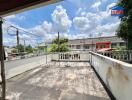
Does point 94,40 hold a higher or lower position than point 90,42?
higher

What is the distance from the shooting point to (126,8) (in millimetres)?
13484

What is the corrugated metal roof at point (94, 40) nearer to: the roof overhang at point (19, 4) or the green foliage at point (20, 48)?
the green foliage at point (20, 48)

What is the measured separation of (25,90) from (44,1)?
3.18m

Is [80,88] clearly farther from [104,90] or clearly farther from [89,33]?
[89,33]

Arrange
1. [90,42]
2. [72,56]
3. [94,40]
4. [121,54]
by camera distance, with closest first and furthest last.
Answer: [121,54], [72,56], [90,42], [94,40]

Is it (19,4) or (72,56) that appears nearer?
(19,4)

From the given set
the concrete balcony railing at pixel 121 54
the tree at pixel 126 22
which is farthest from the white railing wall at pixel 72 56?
the tree at pixel 126 22

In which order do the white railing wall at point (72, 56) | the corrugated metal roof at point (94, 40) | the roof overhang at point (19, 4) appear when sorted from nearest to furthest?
the roof overhang at point (19, 4), the white railing wall at point (72, 56), the corrugated metal roof at point (94, 40)

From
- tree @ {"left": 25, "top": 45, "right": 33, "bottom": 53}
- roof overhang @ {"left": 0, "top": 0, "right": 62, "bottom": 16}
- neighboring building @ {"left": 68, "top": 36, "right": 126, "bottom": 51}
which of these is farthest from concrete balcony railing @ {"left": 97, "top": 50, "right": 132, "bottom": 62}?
neighboring building @ {"left": 68, "top": 36, "right": 126, "bottom": 51}

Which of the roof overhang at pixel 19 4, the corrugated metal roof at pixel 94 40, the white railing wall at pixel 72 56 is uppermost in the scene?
the corrugated metal roof at pixel 94 40

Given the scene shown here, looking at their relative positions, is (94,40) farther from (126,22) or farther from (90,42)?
(126,22)

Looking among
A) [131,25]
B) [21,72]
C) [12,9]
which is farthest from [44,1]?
[131,25]

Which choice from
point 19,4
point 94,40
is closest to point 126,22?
point 19,4

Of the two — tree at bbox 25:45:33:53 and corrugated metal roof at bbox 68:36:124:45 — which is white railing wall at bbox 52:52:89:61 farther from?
corrugated metal roof at bbox 68:36:124:45
